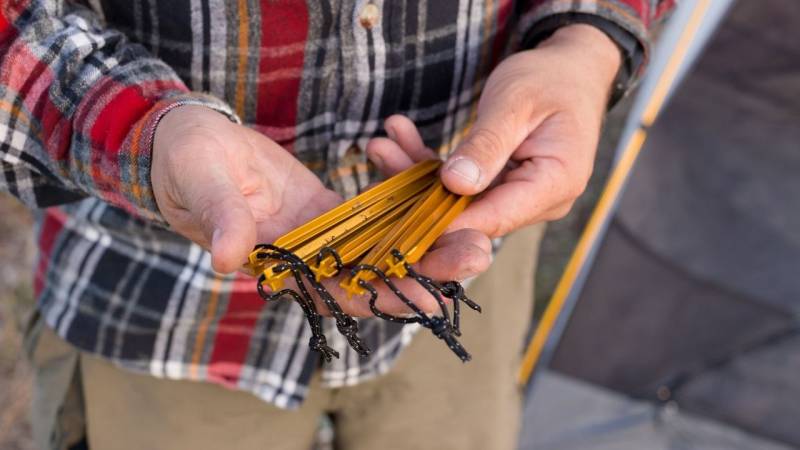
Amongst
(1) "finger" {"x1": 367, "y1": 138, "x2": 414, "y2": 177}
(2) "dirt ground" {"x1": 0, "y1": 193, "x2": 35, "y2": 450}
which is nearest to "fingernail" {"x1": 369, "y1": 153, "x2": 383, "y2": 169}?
(1) "finger" {"x1": 367, "y1": 138, "x2": 414, "y2": 177}

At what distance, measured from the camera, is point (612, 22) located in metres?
1.35

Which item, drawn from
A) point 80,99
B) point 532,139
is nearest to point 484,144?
point 532,139

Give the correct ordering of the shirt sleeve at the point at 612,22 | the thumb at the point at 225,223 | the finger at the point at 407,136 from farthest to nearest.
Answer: the shirt sleeve at the point at 612,22 < the finger at the point at 407,136 < the thumb at the point at 225,223

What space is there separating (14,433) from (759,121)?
8.36 feet

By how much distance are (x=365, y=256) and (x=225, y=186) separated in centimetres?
21

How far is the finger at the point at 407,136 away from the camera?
4.03 ft

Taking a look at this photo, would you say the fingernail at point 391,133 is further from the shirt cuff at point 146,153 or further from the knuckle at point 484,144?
the shirt cuff at point 146,153

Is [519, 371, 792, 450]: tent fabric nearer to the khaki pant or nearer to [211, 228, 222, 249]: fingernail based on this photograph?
the khaki pant

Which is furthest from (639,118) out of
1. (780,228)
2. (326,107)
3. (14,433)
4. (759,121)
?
(14,433)

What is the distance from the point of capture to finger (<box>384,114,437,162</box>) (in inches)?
48.3

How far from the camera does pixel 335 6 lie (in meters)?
1.17

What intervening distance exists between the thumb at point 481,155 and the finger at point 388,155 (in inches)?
5.1

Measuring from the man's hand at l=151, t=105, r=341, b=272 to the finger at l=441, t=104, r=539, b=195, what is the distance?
172 mm

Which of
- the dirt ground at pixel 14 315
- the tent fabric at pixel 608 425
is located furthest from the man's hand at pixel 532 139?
the dirt ground at pixel 14 315
